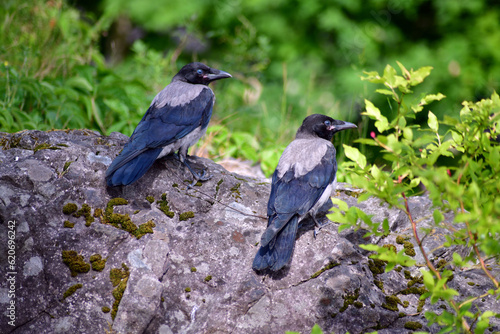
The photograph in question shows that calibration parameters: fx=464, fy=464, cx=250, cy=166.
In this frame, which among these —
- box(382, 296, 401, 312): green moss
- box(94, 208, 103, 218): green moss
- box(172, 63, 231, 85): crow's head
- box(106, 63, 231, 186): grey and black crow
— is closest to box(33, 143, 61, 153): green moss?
box(106, 63, 231, 186): grey and black crow

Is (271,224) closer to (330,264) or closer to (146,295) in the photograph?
(330,264)

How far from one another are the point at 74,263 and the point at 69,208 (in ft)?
1.26

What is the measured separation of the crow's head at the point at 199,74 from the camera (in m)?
4.24

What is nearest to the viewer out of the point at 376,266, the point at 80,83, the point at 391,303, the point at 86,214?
the point at 391,303

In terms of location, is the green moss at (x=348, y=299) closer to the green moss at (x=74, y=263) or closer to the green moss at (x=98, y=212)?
the green moss at (x=74, y=263)

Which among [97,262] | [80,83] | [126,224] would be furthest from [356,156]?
[80,83]

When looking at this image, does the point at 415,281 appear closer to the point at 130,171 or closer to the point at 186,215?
the point at 186,215

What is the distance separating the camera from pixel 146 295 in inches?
101

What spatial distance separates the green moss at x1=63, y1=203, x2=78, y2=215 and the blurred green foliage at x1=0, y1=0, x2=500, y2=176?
1.83m

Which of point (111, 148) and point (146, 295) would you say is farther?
point (111, 148)

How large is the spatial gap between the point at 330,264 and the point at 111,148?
71.2 inches

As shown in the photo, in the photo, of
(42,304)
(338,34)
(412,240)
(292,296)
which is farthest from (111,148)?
(338,34)

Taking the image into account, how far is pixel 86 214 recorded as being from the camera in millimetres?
2895

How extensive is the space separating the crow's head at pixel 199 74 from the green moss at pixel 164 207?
1453mm
